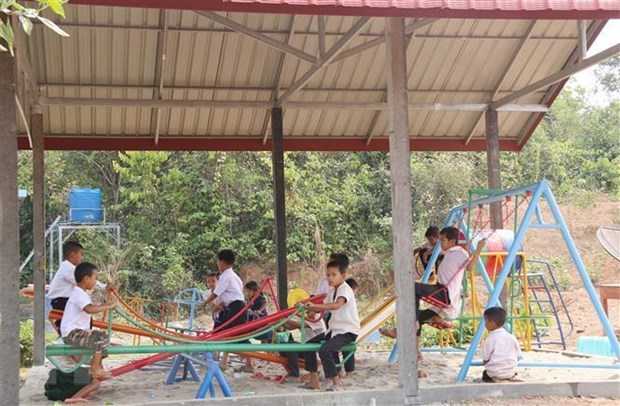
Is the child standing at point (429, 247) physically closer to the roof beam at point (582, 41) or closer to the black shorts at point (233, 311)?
the black shorts at point (233, 311)

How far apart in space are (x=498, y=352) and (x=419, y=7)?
380cm

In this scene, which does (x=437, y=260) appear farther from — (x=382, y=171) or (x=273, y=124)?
(x=382, y=171)

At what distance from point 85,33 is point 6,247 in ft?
16.0

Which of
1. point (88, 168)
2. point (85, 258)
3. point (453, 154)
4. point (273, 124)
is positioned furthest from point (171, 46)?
point (453, 154)

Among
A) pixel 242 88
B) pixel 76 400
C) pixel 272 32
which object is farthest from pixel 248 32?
pixel 76 400

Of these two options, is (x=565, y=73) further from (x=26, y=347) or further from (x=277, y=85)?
(x=26, y=347)

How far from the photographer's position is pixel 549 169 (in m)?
26.8

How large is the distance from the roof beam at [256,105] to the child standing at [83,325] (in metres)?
3.96

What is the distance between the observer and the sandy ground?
26.1 feet

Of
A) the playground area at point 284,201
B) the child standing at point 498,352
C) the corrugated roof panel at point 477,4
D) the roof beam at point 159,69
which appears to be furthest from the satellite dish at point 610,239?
the roof beam at point 159,69

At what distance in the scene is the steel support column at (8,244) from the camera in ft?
21.5

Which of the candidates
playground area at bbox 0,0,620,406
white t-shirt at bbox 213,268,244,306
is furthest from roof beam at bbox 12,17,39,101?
white t-shirt at bbox 213,268,244,306

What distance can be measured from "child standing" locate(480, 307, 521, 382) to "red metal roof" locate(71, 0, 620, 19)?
10.5 feet

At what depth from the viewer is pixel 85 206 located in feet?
66.5
